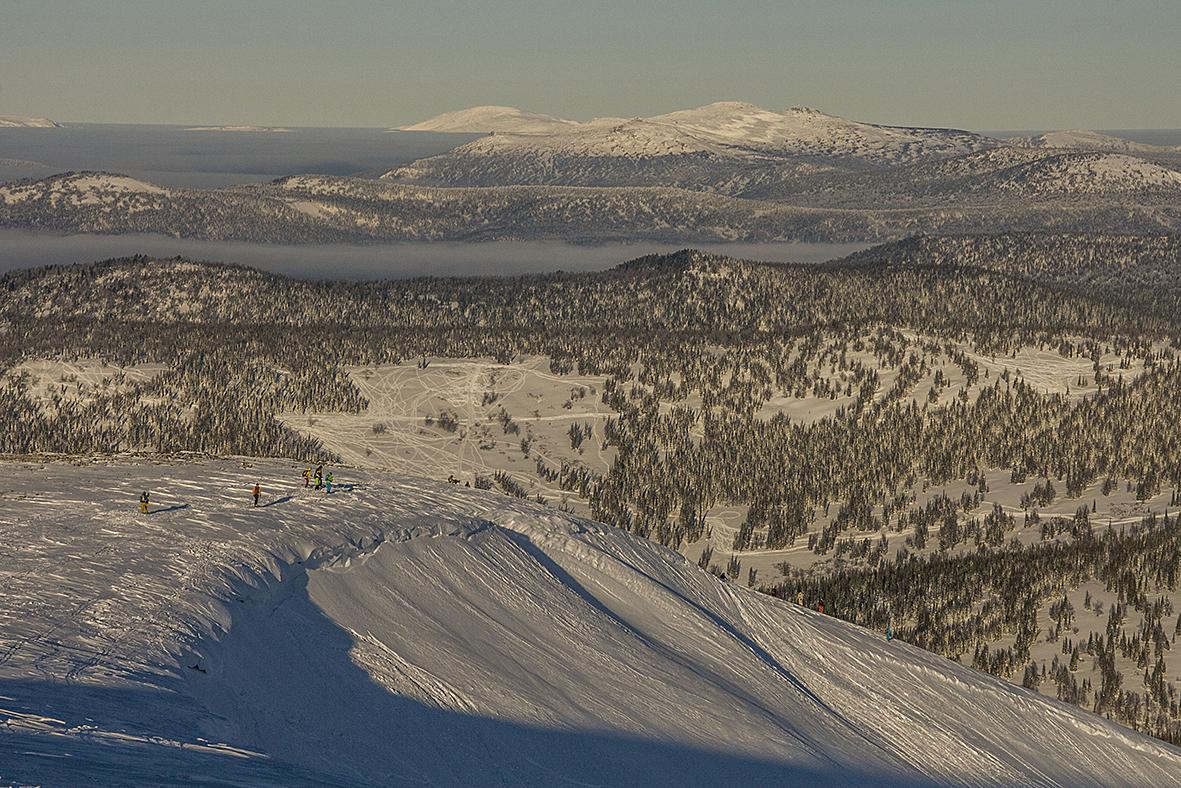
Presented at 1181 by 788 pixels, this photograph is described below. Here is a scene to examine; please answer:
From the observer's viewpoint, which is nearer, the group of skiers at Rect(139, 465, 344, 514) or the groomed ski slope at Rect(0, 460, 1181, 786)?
the groomed ski slope at Rect(0, 460, 1181, 786)

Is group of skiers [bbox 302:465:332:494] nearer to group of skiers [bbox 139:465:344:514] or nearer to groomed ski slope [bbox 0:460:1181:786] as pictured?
group of skiers [bbox 139:465:344:514]

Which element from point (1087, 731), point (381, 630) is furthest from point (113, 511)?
point (1087, 731)

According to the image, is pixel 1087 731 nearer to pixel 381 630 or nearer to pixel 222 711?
pixel 381 630

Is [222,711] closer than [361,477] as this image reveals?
Yes

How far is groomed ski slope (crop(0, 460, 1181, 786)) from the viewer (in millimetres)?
54938

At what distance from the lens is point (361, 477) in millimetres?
112500

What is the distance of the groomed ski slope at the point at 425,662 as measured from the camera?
5494cm

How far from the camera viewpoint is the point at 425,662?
71500 millimetres

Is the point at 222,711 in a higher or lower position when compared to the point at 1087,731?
higher

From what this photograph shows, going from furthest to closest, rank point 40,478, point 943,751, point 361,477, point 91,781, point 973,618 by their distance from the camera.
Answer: point 973,618 → point 361,477 → point 40,478 → point 943,751 → point 91,781

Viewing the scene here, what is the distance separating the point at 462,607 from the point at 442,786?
24.4 meters

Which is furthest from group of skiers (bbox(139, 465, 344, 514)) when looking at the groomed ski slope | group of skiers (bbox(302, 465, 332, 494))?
the groomed ski slope

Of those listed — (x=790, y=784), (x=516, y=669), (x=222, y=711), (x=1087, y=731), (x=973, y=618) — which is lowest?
(x=973, y=618)

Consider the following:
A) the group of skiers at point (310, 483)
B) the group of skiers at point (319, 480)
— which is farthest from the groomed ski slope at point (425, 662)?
the group of skiers at point (319, 480)
